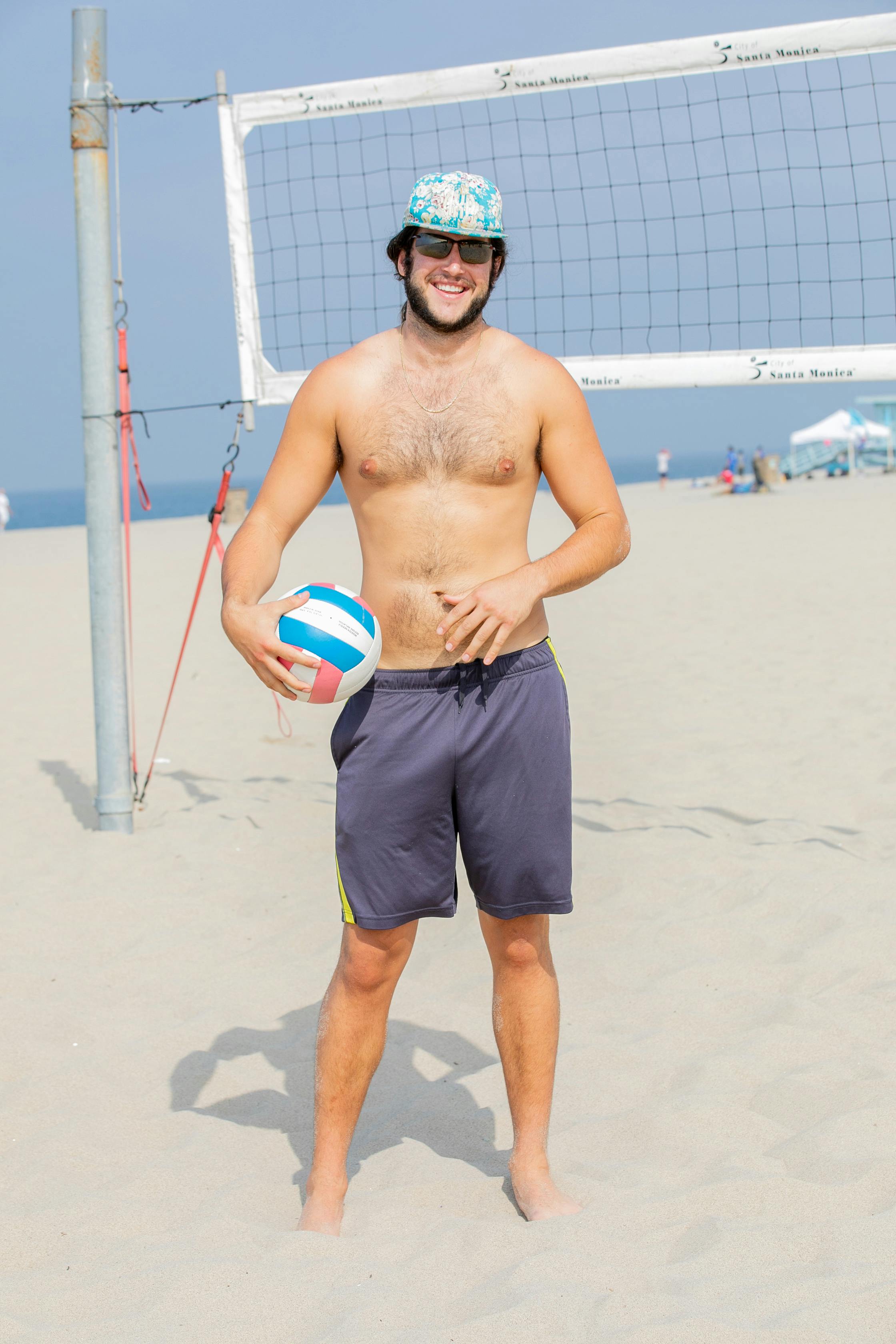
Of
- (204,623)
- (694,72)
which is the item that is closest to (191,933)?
(694,72)

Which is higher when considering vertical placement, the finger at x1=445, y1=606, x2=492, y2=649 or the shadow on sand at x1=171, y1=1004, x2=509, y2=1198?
the finger at x1=445, y1=606, x2=492, y2=649

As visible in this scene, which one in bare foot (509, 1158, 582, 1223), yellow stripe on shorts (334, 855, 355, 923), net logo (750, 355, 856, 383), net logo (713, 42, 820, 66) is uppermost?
net logo (713, 42, 820, 66)

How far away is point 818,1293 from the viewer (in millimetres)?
2008

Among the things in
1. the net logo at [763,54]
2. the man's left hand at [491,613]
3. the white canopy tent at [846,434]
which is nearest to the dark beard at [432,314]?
the man's left hand at [491,613]

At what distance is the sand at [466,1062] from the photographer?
6.79 feet

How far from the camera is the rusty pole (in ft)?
14.8

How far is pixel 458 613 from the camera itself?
218 centimetres

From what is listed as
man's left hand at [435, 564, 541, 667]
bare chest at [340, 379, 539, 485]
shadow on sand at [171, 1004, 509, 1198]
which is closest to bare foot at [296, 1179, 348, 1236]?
shadow on sand at [171, 1004, 509, 1198]

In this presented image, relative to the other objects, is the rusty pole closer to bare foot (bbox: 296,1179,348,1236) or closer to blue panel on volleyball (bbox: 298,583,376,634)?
blue panel on volleyball (bbox: 298,583,376,634)

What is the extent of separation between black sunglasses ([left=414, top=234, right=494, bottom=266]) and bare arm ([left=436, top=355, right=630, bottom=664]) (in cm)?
26

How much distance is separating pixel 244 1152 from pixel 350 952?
2.18 ft

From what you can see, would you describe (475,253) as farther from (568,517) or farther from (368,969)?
(368,969)

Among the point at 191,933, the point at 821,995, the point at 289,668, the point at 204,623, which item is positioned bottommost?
the point at 821,995

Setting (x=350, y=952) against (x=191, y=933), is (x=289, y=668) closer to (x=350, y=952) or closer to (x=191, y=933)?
(x=350, y=952)
